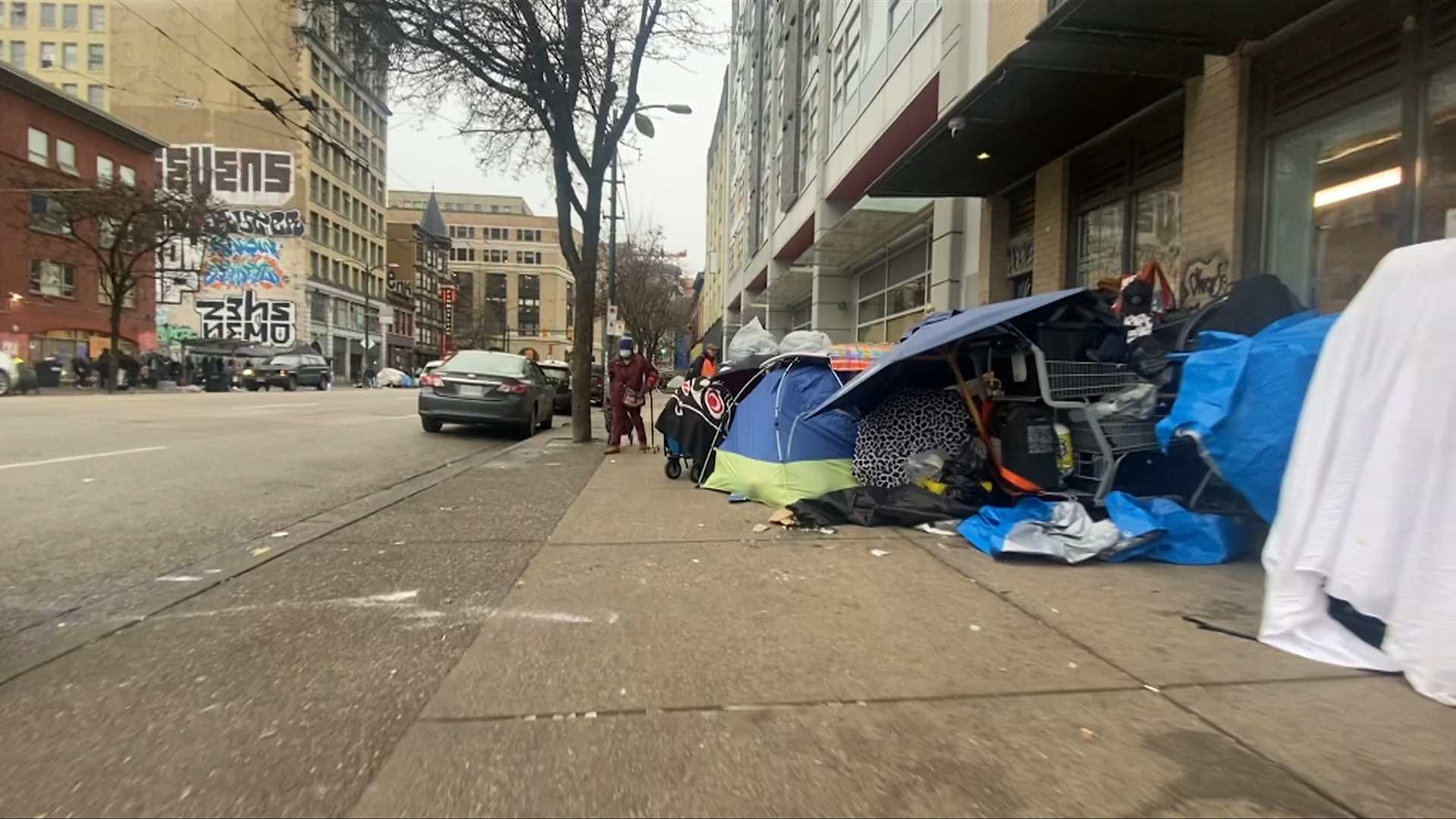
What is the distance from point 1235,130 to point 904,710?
675 centimetres

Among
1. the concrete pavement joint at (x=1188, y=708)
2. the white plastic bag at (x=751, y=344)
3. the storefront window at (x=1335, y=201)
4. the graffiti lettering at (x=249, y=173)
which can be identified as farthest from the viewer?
the graffiti lettering at (x=249, y=173)

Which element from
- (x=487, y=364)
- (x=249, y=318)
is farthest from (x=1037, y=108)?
(x=249, y=318)

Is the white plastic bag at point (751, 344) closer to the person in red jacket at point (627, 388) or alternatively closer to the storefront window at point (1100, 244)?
the person in red jacket at point (627, 388)

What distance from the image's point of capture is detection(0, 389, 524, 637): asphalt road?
187 inches

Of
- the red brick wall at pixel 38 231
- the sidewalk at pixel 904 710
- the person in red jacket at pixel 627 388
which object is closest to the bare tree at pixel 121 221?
the red brick wall at pixel 38 231

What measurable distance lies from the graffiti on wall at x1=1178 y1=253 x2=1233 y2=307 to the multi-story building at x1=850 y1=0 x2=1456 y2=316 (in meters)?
0.02

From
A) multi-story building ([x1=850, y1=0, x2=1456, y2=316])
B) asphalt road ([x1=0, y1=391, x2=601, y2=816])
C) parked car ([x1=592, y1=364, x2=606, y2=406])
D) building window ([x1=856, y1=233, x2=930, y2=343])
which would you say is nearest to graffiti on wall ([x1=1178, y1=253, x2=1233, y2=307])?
multi-story building ([x1=850, y1=0, x2=1456, y2=316])

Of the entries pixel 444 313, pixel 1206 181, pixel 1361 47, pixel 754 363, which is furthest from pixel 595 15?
pixel 444 313

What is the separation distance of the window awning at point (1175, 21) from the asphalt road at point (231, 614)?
5700mm

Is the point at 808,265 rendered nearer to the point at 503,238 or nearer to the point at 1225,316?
the point at 1225,316

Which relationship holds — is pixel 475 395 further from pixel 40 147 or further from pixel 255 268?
pixel 255 268

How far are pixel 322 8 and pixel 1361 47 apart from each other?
13.1 m

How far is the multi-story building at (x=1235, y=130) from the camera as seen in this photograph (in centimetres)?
580

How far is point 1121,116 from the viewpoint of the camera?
8938 mm
